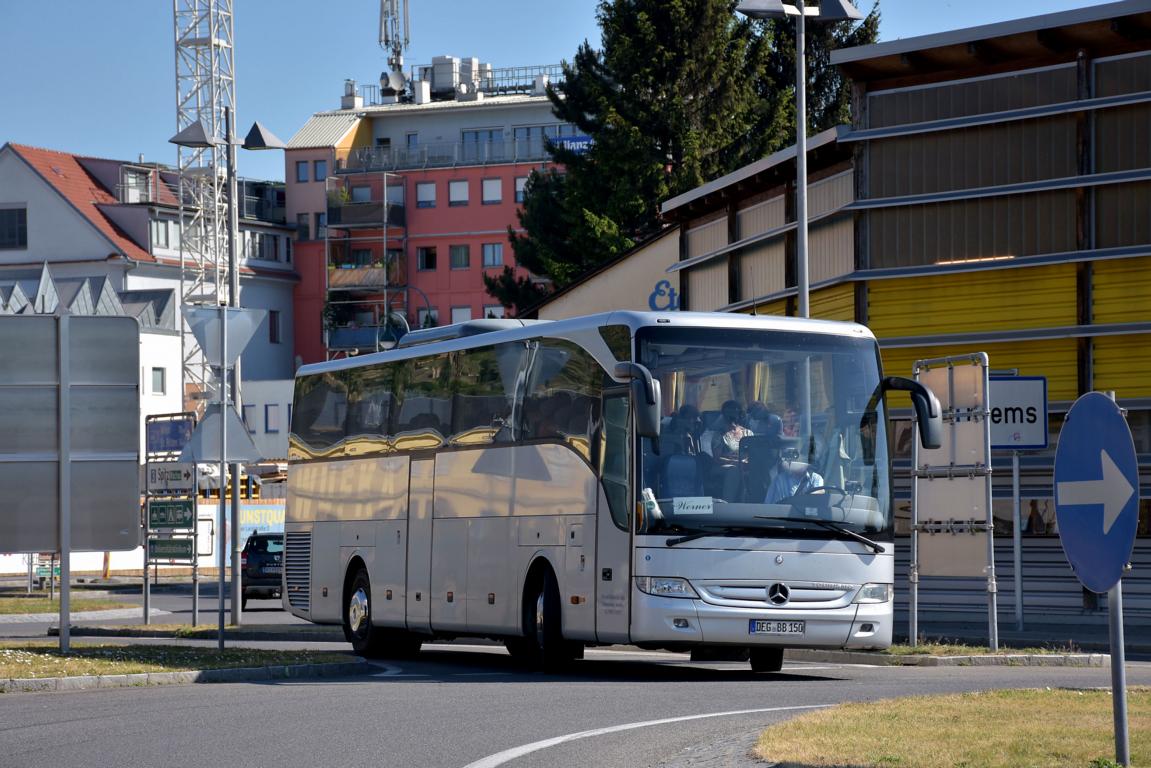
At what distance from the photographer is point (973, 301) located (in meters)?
27.6

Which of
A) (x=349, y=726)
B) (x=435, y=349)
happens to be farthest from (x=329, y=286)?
(x=349, y=726)

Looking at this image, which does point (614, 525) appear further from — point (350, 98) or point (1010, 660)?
point (350, 98)

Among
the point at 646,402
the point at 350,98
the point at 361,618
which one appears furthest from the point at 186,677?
the point at 350,98

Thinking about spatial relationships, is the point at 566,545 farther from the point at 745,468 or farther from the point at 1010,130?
the point at 1010,130

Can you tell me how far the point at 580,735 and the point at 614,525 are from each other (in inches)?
207

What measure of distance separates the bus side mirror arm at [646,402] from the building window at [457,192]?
95230 millimetres

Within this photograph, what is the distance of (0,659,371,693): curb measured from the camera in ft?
54.2

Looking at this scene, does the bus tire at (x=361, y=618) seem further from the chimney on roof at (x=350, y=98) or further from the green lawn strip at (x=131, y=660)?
the chimney on roof at (x=350, y=98)

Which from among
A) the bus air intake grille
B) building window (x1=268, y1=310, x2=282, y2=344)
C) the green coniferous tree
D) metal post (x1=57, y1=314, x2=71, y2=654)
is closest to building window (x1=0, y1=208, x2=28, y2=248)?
building window (x1=268, y1=310, x2=282, y2=344)

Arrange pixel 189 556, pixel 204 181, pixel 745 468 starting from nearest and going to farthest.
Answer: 1. pixel 745 468
2. pixel 189 556
3. pixel 204 181

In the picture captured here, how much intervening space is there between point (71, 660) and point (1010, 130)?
1531 centimetres

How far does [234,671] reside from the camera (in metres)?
17.9

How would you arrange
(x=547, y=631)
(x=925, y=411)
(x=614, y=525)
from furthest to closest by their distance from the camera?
1. (x=547, y=631)
2. (x=925, y=411)
3. (x=614, y=525)

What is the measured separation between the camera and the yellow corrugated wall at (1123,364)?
26141 millimetres
